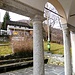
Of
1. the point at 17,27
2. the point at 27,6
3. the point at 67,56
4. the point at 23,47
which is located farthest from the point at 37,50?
the point at 17,27

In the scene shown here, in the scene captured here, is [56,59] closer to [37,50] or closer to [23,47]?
[23,47]

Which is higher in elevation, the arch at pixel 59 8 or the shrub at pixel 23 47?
A: the arch at pixel 59 8

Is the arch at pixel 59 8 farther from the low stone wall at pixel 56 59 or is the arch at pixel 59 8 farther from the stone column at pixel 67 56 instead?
the low stone wall at pixel 56 59

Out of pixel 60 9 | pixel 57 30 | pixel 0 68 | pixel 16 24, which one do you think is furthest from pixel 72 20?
pixel 16 24

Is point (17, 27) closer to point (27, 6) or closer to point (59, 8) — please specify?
point (59, 8)

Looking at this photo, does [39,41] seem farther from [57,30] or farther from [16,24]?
[16,24]

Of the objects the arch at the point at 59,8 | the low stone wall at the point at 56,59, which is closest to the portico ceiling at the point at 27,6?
the arch at the point at 59,8

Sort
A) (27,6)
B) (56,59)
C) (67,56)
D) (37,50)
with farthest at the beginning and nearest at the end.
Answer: (56,59) → (67,56) → (37,50) → (27,6)

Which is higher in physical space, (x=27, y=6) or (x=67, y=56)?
(x=27, y=6)

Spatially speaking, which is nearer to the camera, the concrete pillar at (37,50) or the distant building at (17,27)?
the concrete pillar at (37,50)

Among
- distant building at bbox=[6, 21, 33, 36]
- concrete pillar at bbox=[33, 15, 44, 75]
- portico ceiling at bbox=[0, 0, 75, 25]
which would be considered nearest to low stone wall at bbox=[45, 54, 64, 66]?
portico ceiling at bbox=[0, 0, 75, 25]

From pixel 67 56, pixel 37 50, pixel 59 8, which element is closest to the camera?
pixel 37 50

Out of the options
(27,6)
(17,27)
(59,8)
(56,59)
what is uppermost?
(17,27)

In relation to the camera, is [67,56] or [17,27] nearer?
[67,56]
